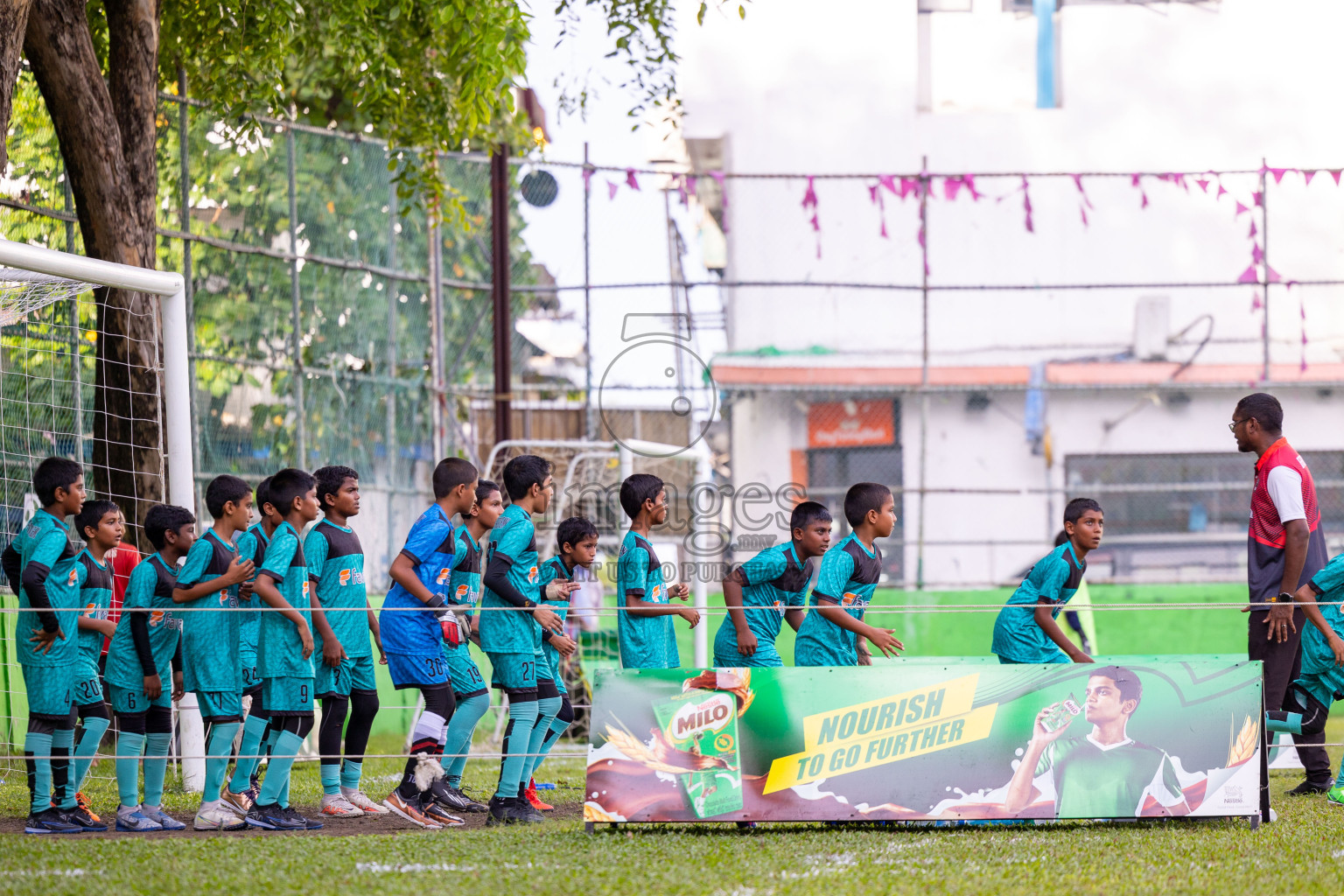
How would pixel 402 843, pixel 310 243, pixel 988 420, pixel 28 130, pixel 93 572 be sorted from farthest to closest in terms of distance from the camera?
pixel 988 420
pixel 310 243
pixel 28 130
pixel 93 572
pixel 402 843

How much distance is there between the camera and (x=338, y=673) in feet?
20.9

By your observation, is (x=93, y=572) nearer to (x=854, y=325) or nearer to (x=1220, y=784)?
(x=1220, y=784)

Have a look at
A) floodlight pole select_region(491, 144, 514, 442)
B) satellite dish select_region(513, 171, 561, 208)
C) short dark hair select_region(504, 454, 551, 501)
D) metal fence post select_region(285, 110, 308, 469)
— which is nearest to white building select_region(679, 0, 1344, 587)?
satellite dish select_region(513, 171, 561, 208)

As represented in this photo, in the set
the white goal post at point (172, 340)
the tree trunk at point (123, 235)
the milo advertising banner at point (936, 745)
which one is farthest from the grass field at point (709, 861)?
the tree trunk at point (123, 235)

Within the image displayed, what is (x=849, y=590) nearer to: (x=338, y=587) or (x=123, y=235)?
(x=338, y=587)

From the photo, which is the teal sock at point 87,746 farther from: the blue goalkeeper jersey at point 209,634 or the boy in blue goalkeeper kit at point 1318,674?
the boy in blue goalkeeper kit at point 1318,674

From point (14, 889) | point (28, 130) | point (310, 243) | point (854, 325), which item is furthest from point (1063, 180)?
point (14, 889)

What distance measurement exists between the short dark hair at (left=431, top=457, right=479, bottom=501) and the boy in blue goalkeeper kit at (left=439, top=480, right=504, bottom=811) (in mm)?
171

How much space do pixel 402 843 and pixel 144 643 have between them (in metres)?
1.68

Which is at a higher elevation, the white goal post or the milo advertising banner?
the white goal post

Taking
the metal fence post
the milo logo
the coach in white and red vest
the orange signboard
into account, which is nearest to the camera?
the milo logo

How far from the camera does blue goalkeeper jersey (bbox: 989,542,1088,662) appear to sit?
6684mm

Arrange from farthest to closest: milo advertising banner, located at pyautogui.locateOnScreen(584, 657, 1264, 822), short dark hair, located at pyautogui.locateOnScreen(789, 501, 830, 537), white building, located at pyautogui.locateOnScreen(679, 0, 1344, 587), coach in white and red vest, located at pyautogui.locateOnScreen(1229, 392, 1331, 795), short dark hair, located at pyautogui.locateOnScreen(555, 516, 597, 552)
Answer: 1. white building, located at pyautogui.locateOnScreen(679, 0, 1344, 587)
2. short dark hair, located at pyautogui.locateOnScreen(555, 516, 597, 552)
3. short dark hair, located at pyautogui.locateOnScreen(789, 501, 830, 537)
4. coach in white and red vest, located at pyautogui.locateOnScreen(1229, 392, 1331, 795)
5. milo advertising banner, located at pyautogui.locateOnScreen(584, 657, 1264, 822)

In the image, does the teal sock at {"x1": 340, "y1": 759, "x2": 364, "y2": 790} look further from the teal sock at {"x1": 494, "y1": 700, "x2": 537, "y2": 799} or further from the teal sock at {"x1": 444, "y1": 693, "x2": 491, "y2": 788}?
Answer: the teal sock at {"x1": 494, "y1": 700, "x2": 537, "y2": 799}
